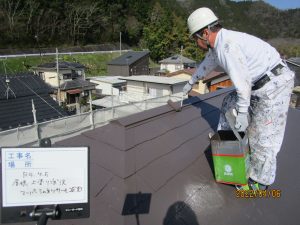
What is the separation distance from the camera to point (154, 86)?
23.5m

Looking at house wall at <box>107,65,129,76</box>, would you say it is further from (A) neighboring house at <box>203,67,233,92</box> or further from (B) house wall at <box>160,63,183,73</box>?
(A) neighboring house at <box>203,67,233,92</box>

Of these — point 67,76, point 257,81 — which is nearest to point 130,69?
point 67,76

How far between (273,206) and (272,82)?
1.05 metres

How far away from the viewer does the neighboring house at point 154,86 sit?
2268 centimetres

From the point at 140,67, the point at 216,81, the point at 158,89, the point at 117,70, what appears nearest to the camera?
the point at 216,81

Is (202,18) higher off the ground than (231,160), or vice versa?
(202,18)

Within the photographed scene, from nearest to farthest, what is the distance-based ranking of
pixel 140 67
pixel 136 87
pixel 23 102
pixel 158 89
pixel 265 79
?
pixel 265 79 < pixel 23 102 < pixel 158 89 < pixel 136 87 < pixel 140 67

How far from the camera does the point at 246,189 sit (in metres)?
2.49

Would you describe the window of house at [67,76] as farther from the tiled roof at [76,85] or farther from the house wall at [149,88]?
the house wall at [149,88]

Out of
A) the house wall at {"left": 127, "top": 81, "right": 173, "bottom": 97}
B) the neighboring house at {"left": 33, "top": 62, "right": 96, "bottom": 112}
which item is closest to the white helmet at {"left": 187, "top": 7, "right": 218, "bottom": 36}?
the house wall at {"left": 127, "top": 81, "right": 173, "bottom": 97}

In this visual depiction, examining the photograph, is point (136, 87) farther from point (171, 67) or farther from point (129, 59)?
point (171, 67)

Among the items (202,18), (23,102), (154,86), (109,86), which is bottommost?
(109,86)

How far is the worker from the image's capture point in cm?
222
